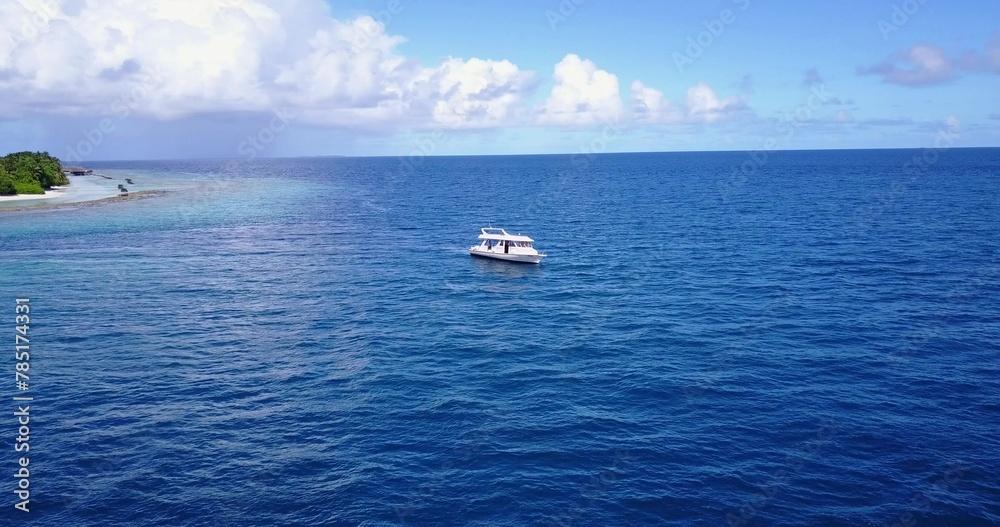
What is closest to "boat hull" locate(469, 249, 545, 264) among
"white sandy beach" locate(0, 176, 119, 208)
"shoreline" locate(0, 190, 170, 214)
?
"shoreline" locate(0, 190, 170, 214)

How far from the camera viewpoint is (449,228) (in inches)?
4924

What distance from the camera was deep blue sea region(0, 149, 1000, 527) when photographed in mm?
33562

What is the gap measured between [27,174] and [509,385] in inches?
6871

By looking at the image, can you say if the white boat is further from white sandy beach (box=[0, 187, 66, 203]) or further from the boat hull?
white sandy beach (box=[0, 187, 66, 203])

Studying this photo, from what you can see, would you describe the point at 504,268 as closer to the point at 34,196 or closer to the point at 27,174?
the point at 34,196

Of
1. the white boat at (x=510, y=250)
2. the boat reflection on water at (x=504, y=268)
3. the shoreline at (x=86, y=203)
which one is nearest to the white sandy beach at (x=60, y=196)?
the shoreline at (x=86, y=203)

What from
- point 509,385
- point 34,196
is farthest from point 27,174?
point 509,385

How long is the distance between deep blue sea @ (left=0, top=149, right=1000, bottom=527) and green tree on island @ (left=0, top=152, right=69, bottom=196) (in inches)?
3005

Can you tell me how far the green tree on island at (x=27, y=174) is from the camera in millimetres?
156875

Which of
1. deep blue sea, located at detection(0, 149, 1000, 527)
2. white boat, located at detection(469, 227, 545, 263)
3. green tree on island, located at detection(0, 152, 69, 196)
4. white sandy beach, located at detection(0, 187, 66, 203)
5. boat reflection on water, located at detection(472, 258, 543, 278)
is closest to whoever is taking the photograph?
deep blue sea, located at detection(0, 149, 1000, 527)

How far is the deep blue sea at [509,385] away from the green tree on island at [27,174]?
76320mm

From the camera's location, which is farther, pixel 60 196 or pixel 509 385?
pixel 60 196

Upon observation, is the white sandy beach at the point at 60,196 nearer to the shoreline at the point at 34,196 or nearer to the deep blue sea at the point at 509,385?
the shoreline at the point at 34,196

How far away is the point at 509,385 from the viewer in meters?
47.8
